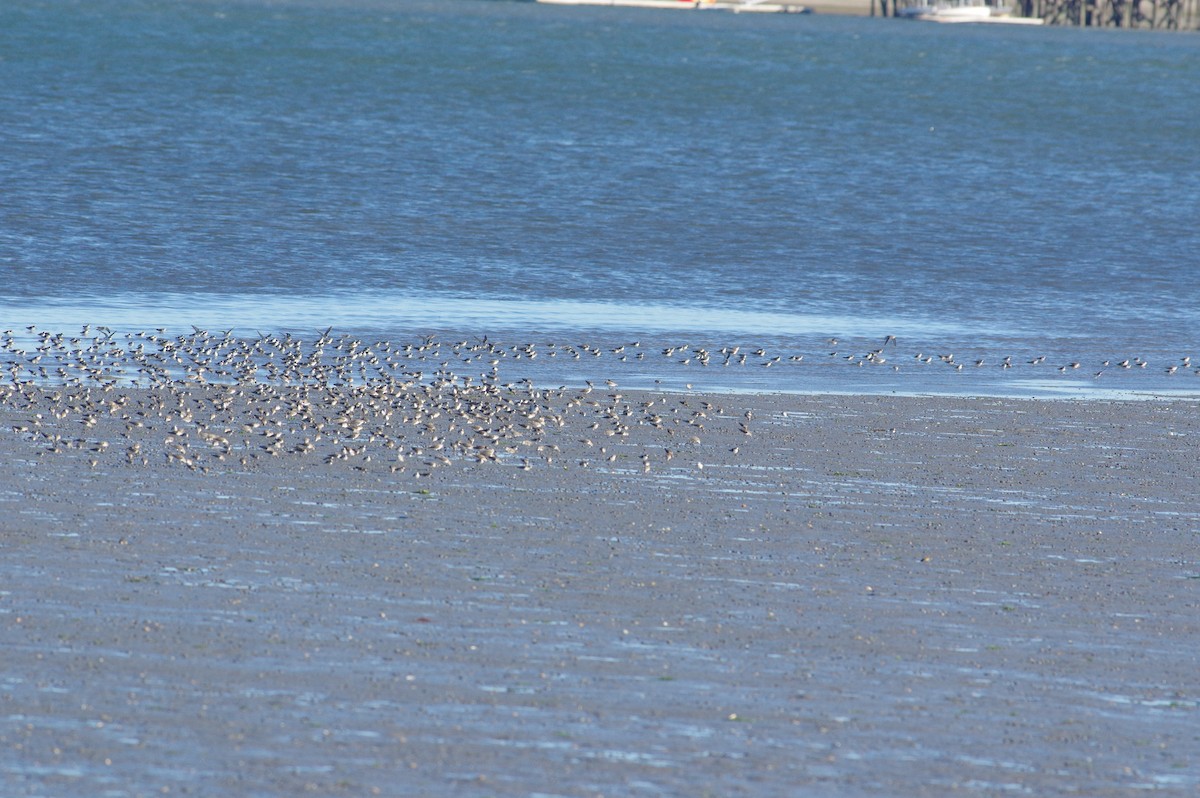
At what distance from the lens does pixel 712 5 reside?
160 metres

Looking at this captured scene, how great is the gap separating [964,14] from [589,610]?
145 metres

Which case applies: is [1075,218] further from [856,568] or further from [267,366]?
[856,568]

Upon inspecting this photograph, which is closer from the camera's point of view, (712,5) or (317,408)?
(317,408)

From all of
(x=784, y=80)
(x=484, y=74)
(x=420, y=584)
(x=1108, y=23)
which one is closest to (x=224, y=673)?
(x=420, y=584)

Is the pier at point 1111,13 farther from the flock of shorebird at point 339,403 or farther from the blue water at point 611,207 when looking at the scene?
the flock of shorebird at point 339,403

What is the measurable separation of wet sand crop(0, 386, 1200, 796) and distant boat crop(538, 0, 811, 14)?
140m

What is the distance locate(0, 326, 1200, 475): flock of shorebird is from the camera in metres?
12.4

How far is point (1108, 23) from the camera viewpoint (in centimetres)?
14412

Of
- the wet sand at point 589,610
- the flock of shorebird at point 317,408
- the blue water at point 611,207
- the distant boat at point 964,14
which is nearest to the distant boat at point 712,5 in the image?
the distant boat at point 964,14

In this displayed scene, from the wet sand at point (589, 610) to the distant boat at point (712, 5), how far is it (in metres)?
140

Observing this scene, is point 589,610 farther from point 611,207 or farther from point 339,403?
point 611,207

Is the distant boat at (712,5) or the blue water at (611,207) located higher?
the blue water at (611,207)

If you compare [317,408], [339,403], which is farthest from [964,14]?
[317,408]

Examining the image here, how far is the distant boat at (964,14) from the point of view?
147625 millimetres
